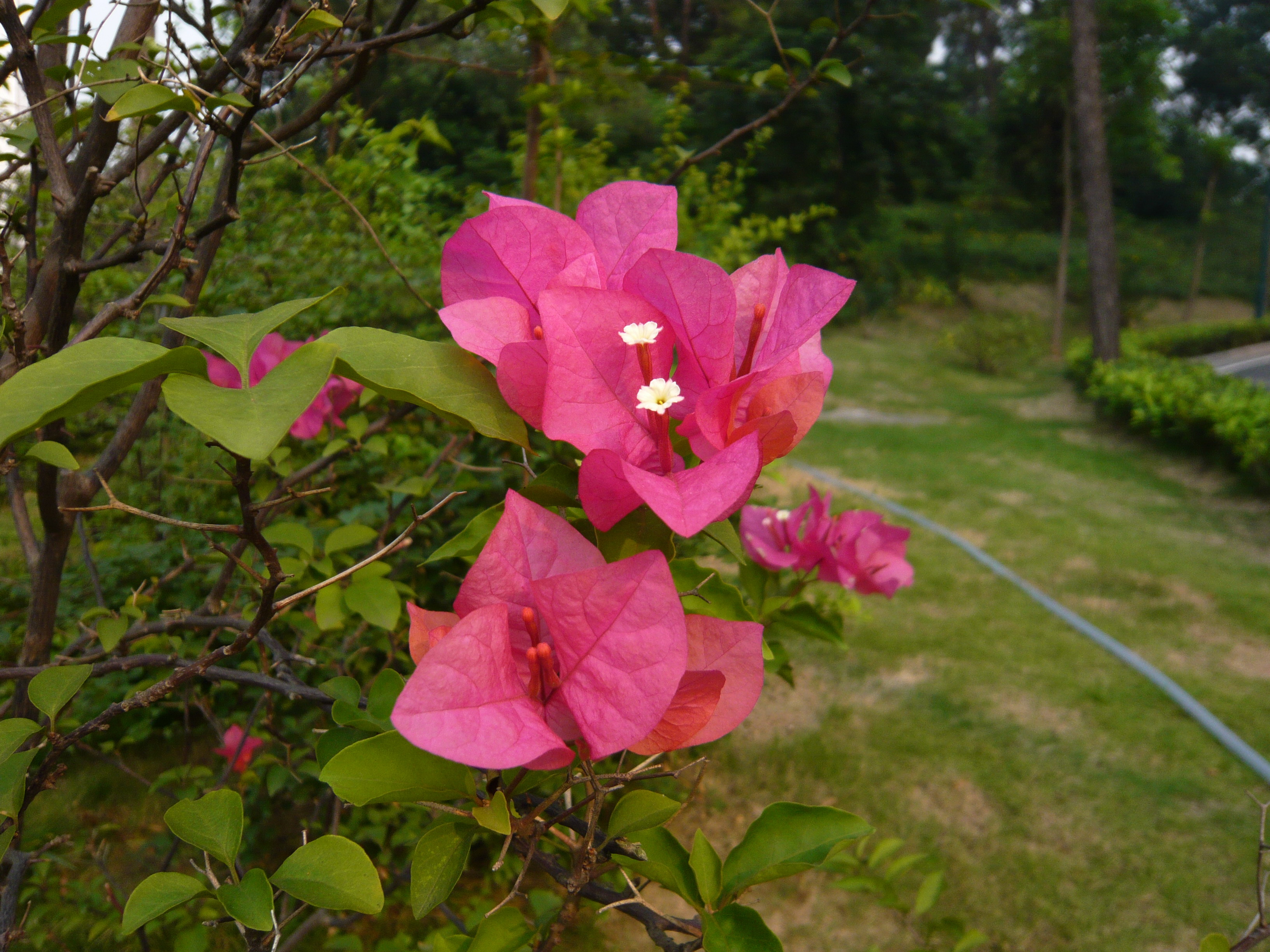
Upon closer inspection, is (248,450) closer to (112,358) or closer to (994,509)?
(112,358)

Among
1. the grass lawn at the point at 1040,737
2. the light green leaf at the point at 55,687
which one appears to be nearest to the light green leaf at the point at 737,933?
the grass lawn at the point at 1040,737

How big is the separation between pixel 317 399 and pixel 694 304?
61 cm

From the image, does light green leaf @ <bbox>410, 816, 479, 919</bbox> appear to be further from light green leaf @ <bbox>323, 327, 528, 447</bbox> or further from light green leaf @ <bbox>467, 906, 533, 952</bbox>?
light green leaf @ <bbox>323, 327, 528, 447</bbox>

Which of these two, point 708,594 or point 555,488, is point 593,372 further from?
point 708,594

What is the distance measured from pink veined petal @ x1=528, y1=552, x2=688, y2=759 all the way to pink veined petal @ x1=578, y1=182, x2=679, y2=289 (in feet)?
0.47

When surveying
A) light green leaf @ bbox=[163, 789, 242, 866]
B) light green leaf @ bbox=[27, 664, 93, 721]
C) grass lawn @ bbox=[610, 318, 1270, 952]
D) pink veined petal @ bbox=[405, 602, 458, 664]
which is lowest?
grass lawn @ bbox=[610, 318, 1270, 952]

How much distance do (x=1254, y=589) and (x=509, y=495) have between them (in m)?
A: 3.28

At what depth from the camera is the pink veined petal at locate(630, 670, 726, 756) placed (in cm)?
31

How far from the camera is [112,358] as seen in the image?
0.76 feet

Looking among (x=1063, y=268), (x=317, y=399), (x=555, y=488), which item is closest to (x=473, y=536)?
(x=555, y=488)

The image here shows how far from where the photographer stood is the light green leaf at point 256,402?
21 centimetres

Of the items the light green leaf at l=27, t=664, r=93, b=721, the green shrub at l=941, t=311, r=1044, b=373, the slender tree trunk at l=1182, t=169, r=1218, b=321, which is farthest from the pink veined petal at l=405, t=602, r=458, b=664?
the slender tree trunk at l=1182, t=169, r=1218, b=321

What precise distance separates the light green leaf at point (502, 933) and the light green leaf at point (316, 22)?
45 centimetres

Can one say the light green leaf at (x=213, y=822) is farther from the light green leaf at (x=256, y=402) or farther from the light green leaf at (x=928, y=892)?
the light green leaf at (x=928, y=892)
